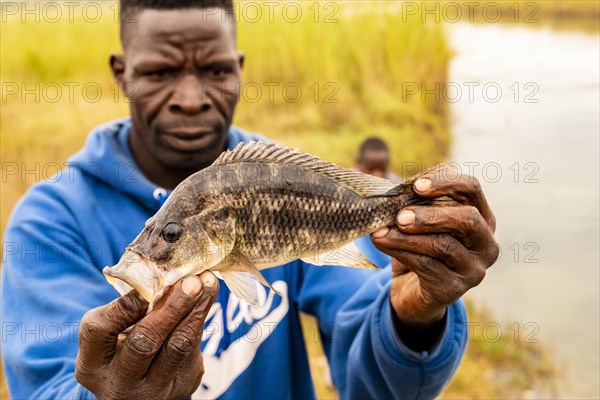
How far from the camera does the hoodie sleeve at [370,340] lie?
85.5 inches

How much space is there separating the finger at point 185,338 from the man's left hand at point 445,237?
459 millimetres

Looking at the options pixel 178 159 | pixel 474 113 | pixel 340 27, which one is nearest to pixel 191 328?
pixel 178 159

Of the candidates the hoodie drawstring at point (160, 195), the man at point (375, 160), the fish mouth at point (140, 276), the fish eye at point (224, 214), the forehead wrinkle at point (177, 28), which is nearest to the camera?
the fish mouth at point (140, 276)

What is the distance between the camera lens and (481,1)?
1953 centimetres

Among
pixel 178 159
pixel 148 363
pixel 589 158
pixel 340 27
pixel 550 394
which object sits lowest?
pixel 550 394

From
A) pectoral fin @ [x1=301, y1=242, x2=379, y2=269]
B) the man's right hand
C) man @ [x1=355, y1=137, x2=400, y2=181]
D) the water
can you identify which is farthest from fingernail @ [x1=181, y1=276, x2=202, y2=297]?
man @ [x1=355, y1=137, x2=400, y2=181]

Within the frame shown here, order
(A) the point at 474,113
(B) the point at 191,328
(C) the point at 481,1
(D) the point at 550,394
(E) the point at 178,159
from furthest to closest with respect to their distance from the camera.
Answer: (C) the point at 481,1 < (A) the point at 474,113 < (D) the point at 550,394 < (E) the point at 178,159 < (B) the point at 191,328

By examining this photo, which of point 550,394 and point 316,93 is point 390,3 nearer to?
point 316,93

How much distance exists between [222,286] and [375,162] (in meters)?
3.74

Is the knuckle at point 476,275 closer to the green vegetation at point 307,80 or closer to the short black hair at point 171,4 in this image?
the short black hair at point 171,4

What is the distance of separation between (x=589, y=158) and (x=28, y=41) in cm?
873

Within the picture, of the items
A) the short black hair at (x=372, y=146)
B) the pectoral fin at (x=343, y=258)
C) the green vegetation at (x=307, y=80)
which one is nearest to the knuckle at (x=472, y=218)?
the pectoral fin at (x=343, y=258)

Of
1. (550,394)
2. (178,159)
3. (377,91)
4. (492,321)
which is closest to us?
(178,159)

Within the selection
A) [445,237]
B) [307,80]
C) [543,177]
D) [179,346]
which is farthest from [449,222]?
[307,80]
